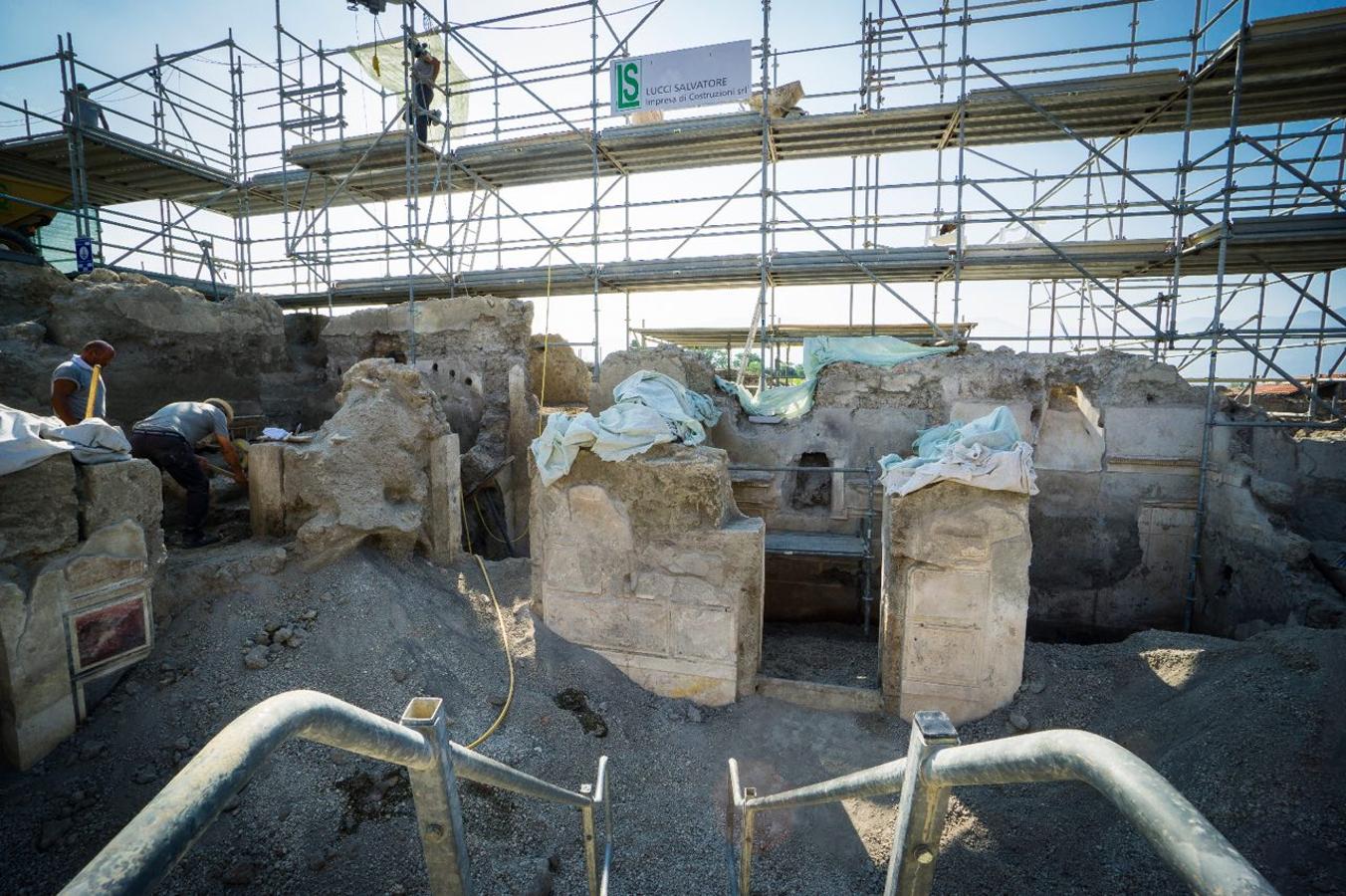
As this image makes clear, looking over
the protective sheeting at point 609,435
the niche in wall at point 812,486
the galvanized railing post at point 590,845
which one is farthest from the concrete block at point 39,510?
the niche in wall at point 812,486

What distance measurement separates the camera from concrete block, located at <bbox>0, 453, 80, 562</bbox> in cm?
338

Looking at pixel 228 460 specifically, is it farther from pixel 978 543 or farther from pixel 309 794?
pixel 978 543

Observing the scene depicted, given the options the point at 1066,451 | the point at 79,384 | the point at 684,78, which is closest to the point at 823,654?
the point at 1066,451

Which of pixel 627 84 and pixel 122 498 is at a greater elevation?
pixel 627 84

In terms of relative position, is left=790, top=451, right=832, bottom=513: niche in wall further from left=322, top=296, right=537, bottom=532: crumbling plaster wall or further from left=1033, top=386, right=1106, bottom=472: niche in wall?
left=322, top=296, right=537, bottom=532: crumbling plaster wall

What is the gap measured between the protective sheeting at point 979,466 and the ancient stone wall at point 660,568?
1.23 metres

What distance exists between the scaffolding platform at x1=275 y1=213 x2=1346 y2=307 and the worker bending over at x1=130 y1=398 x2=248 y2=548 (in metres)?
5.07

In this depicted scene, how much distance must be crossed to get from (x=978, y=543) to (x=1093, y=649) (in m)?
1.75

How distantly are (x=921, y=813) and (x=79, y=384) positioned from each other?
6808 mm

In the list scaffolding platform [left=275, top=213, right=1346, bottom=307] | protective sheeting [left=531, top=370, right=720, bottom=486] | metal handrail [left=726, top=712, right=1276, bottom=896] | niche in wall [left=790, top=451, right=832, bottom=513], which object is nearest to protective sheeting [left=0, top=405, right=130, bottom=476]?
protective sheeting [left=531, top=370, right=720, bottom=486]

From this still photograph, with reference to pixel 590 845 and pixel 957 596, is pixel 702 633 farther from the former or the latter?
pixel 590 845

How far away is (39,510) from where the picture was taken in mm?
3500

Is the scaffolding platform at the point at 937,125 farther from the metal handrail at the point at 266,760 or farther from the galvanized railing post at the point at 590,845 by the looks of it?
the metal handrail at the point at 266,760

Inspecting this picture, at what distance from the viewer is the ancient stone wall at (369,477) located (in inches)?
205
